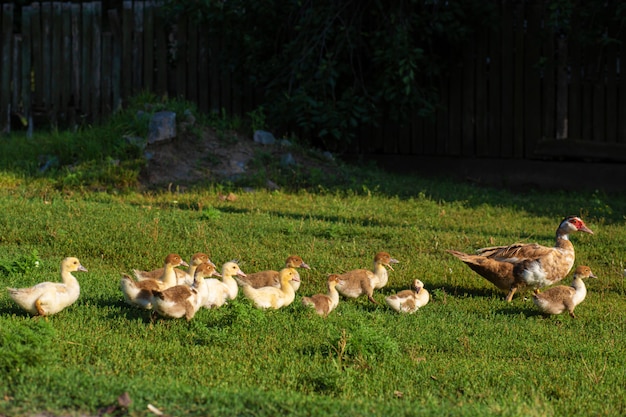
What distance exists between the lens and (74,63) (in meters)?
21.6

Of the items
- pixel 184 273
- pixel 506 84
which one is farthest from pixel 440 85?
pixel 184 273

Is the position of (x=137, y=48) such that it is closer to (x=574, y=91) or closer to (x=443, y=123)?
(x=443, y=123)

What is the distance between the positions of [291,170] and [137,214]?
4097 millimetres

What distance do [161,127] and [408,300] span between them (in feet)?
28.9

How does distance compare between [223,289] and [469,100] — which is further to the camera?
[469,100]

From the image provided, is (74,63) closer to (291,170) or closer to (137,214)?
(291,170)

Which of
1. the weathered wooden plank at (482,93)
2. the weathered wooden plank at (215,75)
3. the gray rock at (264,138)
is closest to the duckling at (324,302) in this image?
the gray rock at (264,138)

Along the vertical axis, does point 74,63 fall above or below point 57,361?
above

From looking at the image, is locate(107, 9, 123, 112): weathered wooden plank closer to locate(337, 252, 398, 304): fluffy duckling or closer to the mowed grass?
the mowed grass

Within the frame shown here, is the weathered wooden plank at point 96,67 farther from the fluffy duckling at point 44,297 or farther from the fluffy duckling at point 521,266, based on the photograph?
the fluffy duckling at point 44,297

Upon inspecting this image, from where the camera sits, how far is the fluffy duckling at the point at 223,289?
9.45 m

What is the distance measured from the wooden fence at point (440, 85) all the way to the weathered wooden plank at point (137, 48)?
0.02 meters

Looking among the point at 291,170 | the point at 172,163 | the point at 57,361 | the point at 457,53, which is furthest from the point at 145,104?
A: the point at 57,361

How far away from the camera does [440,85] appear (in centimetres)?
2008
